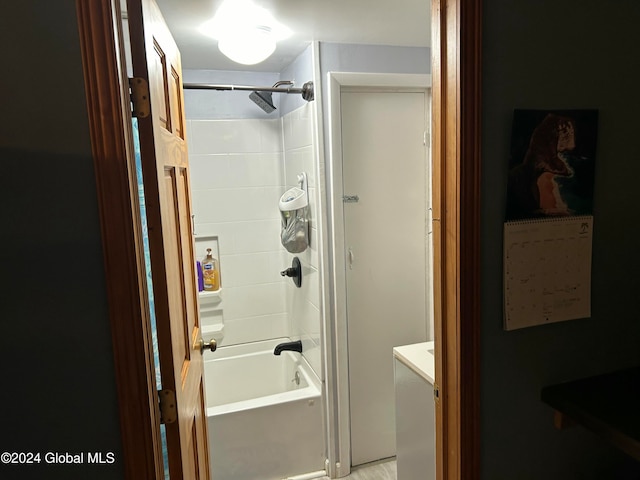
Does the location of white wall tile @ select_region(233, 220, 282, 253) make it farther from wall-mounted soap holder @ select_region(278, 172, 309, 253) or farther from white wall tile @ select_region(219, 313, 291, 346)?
wall-mounted soap holder @ select_region(278, 172, 309, 253)

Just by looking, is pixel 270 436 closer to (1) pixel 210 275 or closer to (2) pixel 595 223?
(1) pixel 210 275

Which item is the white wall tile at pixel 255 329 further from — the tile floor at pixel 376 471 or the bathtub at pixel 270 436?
the tile floor at pixel 376 471

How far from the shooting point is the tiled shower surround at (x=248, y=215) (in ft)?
9.90

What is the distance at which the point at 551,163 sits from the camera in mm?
1205

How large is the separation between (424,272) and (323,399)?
2.92 feet

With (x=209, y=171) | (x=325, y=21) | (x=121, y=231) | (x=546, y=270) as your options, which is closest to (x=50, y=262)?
(x=121, y=231)

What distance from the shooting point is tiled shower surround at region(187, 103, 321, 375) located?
302 cm

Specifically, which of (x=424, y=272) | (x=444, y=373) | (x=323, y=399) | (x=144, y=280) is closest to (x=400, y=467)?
→ (x=323, y=399)

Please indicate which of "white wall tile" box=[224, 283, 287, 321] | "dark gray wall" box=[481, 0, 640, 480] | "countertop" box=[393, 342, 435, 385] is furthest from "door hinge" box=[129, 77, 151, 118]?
"white wall tile" box=[224, 283, 287, 321]

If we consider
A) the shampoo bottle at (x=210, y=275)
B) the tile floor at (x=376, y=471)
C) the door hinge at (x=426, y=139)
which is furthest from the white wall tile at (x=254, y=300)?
the door hinge at (x=426, y=139)

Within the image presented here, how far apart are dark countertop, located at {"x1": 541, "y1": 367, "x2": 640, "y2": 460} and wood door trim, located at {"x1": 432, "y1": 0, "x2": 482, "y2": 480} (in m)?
0.24

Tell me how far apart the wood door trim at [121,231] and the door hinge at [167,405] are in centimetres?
4

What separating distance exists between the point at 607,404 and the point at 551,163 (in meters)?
0.64

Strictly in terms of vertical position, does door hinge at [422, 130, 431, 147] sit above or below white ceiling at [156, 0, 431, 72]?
below
